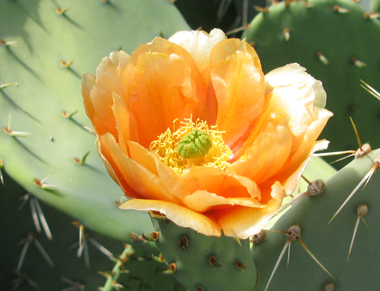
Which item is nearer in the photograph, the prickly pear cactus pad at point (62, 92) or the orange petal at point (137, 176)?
the orange petal at point (137, 176)

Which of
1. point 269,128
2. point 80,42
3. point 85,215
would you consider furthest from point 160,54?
point 80,42

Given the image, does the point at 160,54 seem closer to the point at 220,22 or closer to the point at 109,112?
the point at 109,112

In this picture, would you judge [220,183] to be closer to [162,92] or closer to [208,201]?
[208,201]

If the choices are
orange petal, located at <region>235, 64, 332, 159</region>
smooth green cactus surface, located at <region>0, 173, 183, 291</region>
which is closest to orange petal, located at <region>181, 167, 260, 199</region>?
orange petal, located at <region>235, 64, 332, 159</region>

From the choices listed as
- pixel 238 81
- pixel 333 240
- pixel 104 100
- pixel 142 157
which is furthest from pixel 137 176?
pixel 333 240

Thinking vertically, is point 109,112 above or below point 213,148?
above

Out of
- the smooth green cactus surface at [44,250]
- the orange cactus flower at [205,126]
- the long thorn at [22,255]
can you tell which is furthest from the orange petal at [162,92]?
the long thorn at [22,255]

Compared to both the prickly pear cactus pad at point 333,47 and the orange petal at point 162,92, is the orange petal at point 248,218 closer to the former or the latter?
the orange petal at point 162,92
